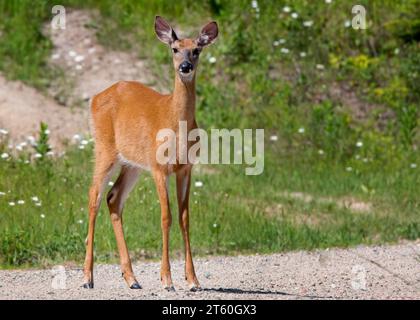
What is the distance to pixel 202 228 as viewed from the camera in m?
12.9

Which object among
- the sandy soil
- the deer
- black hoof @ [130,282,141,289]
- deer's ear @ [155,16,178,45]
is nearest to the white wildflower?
the sandy soil

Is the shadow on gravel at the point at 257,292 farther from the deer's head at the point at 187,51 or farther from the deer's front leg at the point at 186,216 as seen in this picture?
the deer's head at the point at 187,51

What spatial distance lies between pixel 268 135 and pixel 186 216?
7270 millimetres

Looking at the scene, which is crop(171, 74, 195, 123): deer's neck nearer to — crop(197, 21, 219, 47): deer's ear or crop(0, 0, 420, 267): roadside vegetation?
crop(197, 21, 219, 47): deer's ear

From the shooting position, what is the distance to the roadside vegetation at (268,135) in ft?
41.7

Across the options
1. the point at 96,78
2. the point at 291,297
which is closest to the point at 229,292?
the point at 291,297

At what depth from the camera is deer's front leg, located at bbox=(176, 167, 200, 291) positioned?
32.5ft

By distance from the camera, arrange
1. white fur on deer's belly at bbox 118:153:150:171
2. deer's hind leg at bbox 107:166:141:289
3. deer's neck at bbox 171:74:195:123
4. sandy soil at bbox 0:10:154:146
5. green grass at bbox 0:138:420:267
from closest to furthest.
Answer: deer's neck at bbox 171:74:195:123 < white fur on deer's belly at bbox 118:153:150:171 < deer's hind leg at bbox 107:166:141:289 < green grass at bbox 0:138:420:267 < sandy soil at bbox 0:10:154:146

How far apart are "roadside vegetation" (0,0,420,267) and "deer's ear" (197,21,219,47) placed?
283 centimetres

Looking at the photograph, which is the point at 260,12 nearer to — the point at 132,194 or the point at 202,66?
the point at 202,66

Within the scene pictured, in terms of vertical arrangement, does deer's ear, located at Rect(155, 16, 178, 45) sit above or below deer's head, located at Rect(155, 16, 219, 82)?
above

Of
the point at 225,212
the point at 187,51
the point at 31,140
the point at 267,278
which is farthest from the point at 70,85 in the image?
the point at 187,51

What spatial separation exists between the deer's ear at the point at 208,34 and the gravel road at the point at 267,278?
209 cm

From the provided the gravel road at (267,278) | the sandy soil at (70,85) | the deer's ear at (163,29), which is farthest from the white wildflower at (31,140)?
the deer's ear at (163,29)
